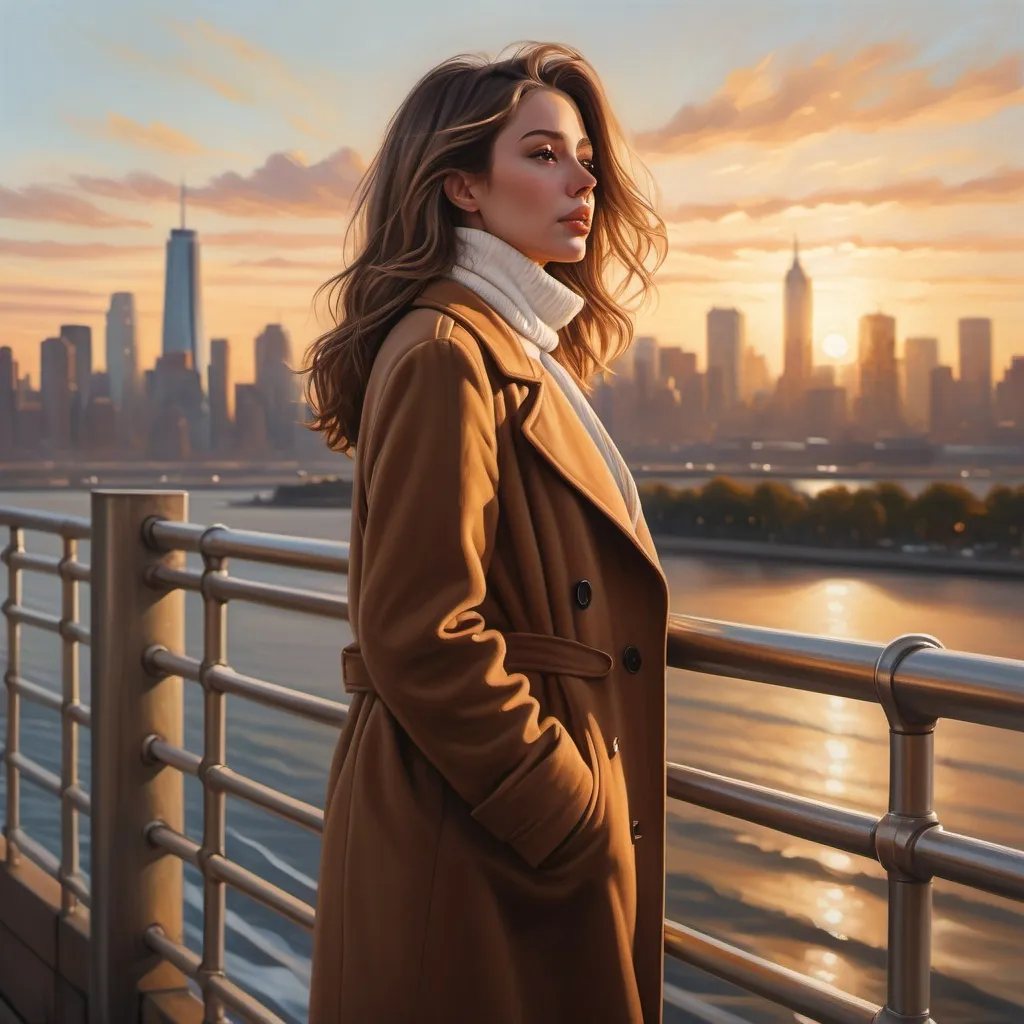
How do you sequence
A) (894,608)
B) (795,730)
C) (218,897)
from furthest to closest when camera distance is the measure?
1. (894,608)
2. (795,730)
3. (218,897)

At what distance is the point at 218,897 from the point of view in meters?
1.91

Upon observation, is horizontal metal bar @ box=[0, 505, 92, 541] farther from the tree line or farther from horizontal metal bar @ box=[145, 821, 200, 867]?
the tree line

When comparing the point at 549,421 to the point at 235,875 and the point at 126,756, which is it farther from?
the point at 126,756

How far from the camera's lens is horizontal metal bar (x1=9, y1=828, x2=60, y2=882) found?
8.23 ft

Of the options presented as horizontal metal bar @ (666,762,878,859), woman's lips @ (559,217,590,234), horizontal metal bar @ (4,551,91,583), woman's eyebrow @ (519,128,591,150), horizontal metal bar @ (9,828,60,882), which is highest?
woman's eyebrow @ (519,128,591,150)

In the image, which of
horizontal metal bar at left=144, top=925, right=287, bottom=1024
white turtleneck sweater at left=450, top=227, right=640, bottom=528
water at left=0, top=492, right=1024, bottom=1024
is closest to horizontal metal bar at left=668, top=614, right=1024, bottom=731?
white turtleneck sweater at left=450, top=227, right=640, bottom=528

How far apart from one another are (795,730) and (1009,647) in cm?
920

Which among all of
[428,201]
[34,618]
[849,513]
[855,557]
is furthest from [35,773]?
[855,557]

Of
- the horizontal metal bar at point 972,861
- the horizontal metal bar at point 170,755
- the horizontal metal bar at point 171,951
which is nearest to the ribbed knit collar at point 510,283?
the horizontal metal bar at point 972,861

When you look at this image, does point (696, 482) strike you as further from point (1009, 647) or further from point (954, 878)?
point (954, 878)

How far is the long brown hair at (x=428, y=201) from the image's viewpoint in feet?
3.76

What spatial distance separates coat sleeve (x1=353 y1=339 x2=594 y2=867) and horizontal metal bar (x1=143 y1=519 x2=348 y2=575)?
457 mm

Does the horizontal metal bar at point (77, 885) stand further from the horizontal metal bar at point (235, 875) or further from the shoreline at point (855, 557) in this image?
the shoreline at point (855, 557)

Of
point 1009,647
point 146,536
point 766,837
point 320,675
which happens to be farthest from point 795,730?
point 146,536
